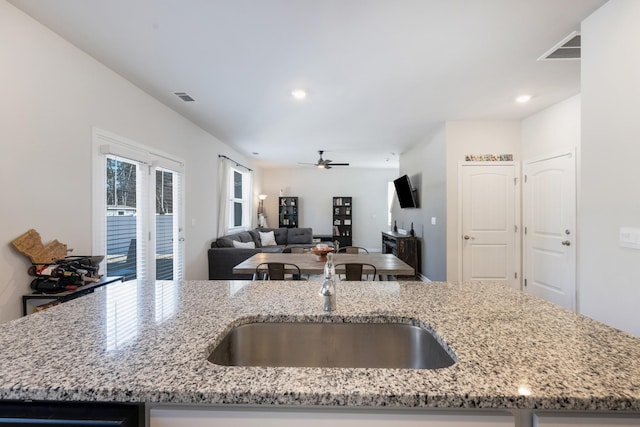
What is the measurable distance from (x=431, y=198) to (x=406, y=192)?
3.39ft

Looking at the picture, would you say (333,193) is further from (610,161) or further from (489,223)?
(610,161)

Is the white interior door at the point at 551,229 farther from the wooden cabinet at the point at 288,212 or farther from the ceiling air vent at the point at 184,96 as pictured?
the wooden cabinet at the point at 288,212

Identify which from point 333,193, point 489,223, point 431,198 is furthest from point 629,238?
point 333,193

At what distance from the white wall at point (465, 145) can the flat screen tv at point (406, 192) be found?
147cm

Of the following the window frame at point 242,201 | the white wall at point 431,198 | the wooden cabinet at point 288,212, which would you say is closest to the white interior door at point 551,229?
the white wall at point 431,198

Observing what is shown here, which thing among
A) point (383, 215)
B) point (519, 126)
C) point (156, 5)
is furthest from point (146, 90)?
point (383, 215)

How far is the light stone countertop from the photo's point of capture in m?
0.64

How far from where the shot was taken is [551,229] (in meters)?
3.89

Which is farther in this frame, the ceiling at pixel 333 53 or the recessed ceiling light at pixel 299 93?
the recessed ceiling light at pixel 299 93

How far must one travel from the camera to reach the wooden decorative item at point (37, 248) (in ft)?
6.75

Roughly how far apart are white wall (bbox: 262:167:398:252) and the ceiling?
5.03 metres

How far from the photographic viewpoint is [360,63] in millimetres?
2742

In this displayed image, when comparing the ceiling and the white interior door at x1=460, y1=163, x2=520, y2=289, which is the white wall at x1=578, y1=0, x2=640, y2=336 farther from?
the white interior door at x1=460, y1=163, x2=520, y2=289

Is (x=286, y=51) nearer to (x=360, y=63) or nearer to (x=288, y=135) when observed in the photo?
(x=360, y=63)
